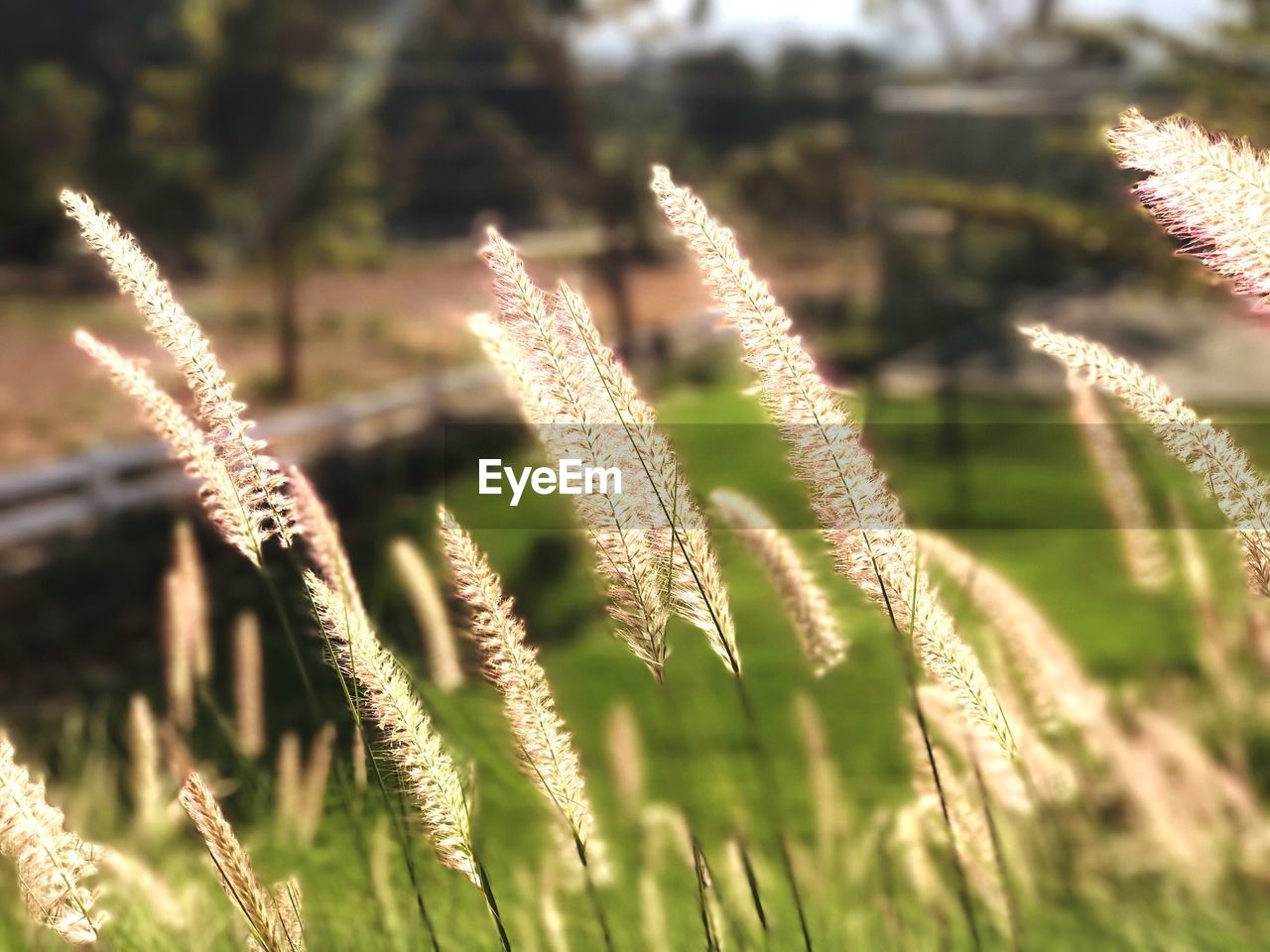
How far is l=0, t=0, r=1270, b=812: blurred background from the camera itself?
5.58 m

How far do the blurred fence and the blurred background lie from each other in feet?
0.12

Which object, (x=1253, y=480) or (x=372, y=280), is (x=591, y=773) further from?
(x=372, y=280)

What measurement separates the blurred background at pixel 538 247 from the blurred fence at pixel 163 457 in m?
0.04

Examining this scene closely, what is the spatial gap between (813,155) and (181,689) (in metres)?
15.0

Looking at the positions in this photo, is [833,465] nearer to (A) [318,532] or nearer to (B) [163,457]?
(A) [318,532]

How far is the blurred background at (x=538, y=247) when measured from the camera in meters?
5.58

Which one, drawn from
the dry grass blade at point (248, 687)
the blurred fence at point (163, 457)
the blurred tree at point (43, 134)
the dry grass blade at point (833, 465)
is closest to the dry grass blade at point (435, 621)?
the dry grass blade at point (248, 687)

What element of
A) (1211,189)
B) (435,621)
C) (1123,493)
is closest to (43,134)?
(435,621)

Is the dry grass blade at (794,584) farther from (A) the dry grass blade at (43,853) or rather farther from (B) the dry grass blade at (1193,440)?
(A) the dry grass blade at (43,853)

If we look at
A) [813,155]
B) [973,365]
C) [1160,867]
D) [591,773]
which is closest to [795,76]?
[813,155]

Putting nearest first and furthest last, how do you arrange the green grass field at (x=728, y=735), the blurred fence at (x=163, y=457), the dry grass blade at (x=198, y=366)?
the dry grass blade at (x=198, y=366) < the green grass field at (x=728, y=735) < the blurred fence at (x=163, y=457)

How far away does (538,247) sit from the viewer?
48.8ft

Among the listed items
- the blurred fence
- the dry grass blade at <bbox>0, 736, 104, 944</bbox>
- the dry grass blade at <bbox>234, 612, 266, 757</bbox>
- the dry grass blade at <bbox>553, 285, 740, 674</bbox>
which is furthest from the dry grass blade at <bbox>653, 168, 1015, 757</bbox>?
Answer: the blurred fence

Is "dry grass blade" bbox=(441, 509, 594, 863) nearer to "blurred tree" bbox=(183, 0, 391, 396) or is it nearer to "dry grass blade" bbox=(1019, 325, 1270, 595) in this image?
"dry grass blade" bbox=(1019, 325, 1270, 595)
